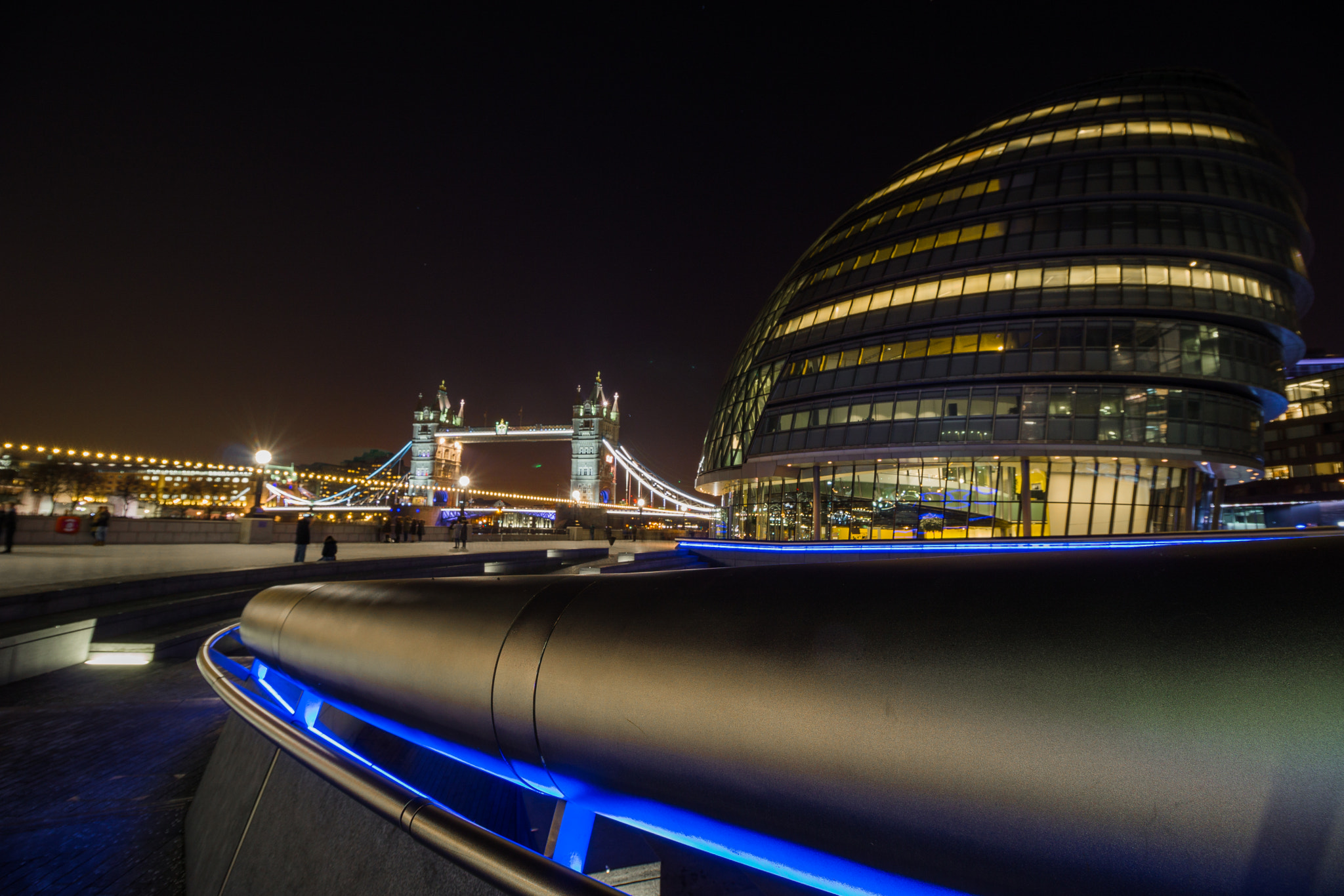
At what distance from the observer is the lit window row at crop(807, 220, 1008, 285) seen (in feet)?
88.5

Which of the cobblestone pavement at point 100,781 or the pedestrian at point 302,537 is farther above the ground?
the pedestrian at point 302,537

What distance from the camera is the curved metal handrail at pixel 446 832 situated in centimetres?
102

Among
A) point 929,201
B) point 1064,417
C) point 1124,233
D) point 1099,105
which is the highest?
point 1099,105

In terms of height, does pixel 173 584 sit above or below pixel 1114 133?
below

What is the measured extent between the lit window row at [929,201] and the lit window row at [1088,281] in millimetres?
4712

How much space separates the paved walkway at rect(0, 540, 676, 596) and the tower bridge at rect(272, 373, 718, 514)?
213 ft

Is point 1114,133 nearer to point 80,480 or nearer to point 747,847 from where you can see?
point 747,847

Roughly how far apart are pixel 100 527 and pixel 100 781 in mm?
20449

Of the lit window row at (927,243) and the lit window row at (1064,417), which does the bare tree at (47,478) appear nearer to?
the lit window row at (927,243)

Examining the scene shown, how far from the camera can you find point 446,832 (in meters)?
1.21

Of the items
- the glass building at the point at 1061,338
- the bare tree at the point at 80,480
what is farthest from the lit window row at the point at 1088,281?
the bare tree at the point at 80,480

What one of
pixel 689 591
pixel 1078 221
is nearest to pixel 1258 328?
pixel 1078 221

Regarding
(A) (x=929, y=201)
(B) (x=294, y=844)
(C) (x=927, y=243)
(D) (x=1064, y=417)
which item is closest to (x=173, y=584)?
(B) (x=294, y=844)

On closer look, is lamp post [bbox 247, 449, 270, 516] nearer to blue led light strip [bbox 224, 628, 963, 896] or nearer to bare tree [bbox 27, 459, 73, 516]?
blue led light strip [bbox 224, 628, 963, 896]
